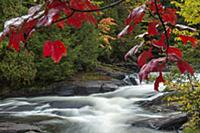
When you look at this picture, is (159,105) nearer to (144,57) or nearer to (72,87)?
(72,87)

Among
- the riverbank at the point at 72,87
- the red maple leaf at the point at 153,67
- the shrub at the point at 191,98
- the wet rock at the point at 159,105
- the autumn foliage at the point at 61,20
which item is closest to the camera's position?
the autumn foliage at the point at 61,20

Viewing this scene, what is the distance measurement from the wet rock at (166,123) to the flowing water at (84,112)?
18 centimetres

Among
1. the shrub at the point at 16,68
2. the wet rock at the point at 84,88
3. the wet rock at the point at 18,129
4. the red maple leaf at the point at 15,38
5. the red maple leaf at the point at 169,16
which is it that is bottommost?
the wet rock at the point at 18,129

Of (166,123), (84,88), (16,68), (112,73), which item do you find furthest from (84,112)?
(112,73)

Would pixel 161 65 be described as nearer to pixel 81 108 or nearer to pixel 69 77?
pixel 81 108

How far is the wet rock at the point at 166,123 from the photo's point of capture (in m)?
8.04

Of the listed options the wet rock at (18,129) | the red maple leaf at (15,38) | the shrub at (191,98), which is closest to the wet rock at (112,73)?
the wet rock at (18,129)

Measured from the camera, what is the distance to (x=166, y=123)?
816cm

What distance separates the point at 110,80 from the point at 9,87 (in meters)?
3.86

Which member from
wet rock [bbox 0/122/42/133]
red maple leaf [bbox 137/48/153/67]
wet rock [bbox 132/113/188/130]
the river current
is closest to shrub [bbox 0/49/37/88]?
the river current

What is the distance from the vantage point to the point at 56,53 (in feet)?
3.55

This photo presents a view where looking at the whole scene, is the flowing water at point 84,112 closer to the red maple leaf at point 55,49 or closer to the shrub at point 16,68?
the shrub at point 16,68

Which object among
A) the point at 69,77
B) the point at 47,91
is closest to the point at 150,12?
the point at 47,91

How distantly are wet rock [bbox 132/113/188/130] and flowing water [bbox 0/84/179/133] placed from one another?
0.18 metres
